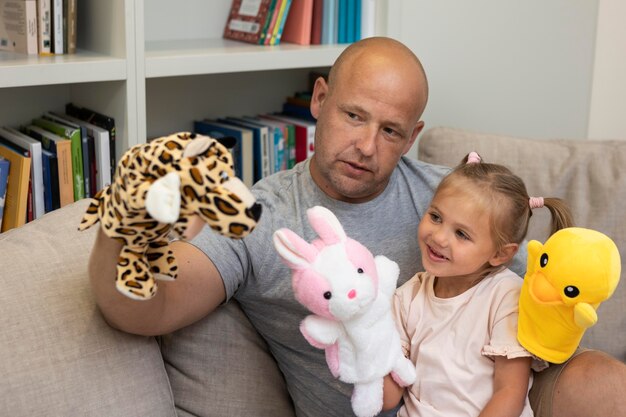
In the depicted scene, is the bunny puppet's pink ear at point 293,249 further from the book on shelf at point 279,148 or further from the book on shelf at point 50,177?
the book on shelf at point 279,148

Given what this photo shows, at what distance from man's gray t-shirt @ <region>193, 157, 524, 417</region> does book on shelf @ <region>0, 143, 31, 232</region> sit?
1.82ft

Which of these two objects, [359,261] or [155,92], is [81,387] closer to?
[359,261]

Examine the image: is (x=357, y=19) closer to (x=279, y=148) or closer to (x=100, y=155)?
(x=279, y=148)

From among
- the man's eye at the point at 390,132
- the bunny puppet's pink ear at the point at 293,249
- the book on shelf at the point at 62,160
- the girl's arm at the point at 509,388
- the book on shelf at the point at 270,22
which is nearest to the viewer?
the bunny puppet's pink ear at the point at 293,249

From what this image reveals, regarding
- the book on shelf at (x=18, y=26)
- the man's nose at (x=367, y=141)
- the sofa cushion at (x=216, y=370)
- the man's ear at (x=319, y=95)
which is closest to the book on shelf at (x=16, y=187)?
the book on shelf at (x=18, y=26)

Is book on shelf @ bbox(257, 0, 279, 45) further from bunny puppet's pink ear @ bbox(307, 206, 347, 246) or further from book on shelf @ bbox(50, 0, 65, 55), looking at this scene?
bunny puppet's pink ear @ bbox(307, 206, 347, 246)

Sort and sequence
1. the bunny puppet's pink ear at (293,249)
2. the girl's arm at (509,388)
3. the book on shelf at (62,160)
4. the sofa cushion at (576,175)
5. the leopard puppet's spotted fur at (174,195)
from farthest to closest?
the book on shelf at (62,160)
the sofa cushion at (576,175)
the girl's arm at (509,388)
the bunny puppet's pink ear at (293,249)
the leopard puppet's spotted fur at (174,195)

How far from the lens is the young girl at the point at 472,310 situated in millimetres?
1404

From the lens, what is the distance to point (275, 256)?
60.6 inches

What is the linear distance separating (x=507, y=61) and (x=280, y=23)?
0.70 meters

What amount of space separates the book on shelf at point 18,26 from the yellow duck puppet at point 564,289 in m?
1.19

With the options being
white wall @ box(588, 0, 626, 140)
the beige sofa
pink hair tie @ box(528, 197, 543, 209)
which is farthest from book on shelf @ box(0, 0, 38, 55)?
white wall @ box(588, 0, 626, 140)

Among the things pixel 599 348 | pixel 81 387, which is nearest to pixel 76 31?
pixel 81 387

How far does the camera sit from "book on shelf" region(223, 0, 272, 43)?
226cm
